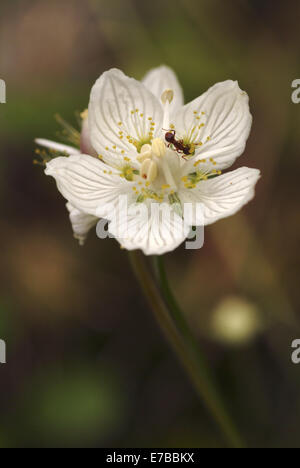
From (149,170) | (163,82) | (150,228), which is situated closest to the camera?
(150,228)

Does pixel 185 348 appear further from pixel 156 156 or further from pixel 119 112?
pixel 119 112

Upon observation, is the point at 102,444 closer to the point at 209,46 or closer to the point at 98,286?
the point at 98,286

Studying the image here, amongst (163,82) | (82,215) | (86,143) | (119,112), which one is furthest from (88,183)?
(163,82)

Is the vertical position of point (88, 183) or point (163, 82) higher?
point (163, 82)

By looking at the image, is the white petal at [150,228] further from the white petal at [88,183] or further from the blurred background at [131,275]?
the blurred background at [131,275]

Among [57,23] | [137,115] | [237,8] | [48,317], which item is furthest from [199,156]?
[57,23]

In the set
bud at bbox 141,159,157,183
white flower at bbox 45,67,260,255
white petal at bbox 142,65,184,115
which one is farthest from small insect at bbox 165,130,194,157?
white petal at bbox 142,65,184,115

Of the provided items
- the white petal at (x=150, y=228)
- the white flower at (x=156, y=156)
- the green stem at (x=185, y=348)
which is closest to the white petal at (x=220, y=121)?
the white flower at (x=156, y=156)
